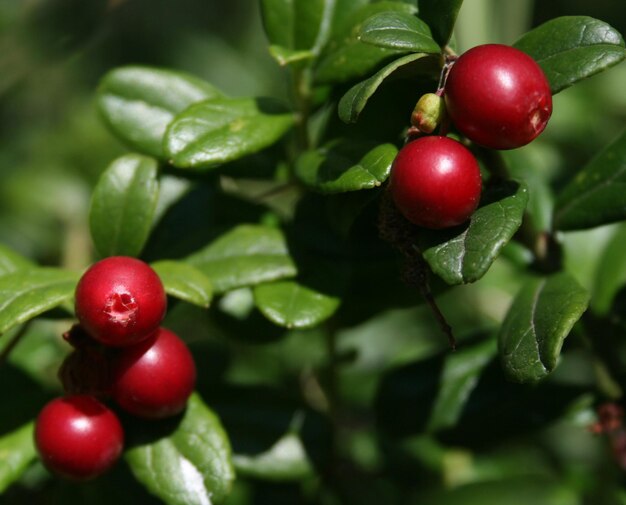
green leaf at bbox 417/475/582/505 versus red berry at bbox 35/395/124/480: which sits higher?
red berry at bbox 35/395/124/480

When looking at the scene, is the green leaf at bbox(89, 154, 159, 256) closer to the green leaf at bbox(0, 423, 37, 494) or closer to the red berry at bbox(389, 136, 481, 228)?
the green leaf at bbox(0, 423, 37, 494)

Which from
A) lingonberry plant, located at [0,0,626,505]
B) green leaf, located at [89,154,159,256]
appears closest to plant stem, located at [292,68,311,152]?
lingonberry plant, located at [0,0,626,505]

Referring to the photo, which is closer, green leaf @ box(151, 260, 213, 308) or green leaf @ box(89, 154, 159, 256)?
green leaf @ box(151, 260, 213, 308)

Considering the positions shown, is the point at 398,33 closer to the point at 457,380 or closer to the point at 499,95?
the point at 499,95

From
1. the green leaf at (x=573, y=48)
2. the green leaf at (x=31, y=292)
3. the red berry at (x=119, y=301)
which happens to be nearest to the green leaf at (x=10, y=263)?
the green leaf at (x=31, y=292)

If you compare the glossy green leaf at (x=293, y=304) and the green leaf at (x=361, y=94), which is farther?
the glossy green leaf at (x=293, y=304)

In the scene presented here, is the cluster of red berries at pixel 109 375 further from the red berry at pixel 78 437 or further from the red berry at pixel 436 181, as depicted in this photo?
the red berry at pixel 436 181
